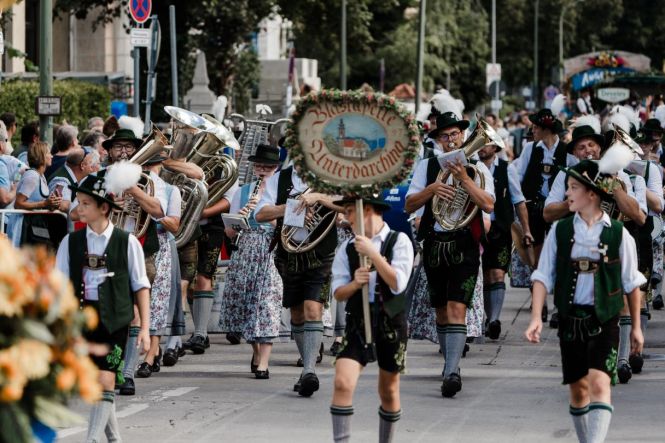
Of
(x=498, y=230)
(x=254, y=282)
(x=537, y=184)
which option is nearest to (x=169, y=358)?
(x=254, y=282)

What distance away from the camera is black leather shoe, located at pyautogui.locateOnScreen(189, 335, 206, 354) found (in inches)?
544

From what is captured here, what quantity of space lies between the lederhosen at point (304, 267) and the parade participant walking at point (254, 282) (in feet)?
1.90

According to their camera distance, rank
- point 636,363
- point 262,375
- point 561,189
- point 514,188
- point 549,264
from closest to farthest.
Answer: point 549,264 < point 561,189 < point 262,375 < point 636,363 < point 514,188

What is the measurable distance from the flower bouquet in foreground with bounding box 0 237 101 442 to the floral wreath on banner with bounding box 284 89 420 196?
13.5ft

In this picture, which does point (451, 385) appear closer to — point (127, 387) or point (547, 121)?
point (127, 387)

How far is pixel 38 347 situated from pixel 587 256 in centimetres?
448

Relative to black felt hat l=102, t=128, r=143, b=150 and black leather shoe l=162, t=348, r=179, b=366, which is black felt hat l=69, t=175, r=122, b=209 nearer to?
black felt hat l=102, t=128, r=143, b=150

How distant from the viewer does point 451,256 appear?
37.7 ft

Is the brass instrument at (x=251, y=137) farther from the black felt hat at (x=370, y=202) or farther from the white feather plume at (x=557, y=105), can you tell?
the black felt hat at (x=370, y=202)

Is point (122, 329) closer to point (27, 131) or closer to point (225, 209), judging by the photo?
point (225, 209)

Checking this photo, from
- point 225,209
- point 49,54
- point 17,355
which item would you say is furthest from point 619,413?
point 49,54

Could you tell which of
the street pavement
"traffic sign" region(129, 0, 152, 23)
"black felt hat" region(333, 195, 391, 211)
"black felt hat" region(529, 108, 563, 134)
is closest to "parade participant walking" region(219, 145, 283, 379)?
the street pavement

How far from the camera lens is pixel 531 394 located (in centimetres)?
1138

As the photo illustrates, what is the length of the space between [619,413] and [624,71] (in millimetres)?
41382
